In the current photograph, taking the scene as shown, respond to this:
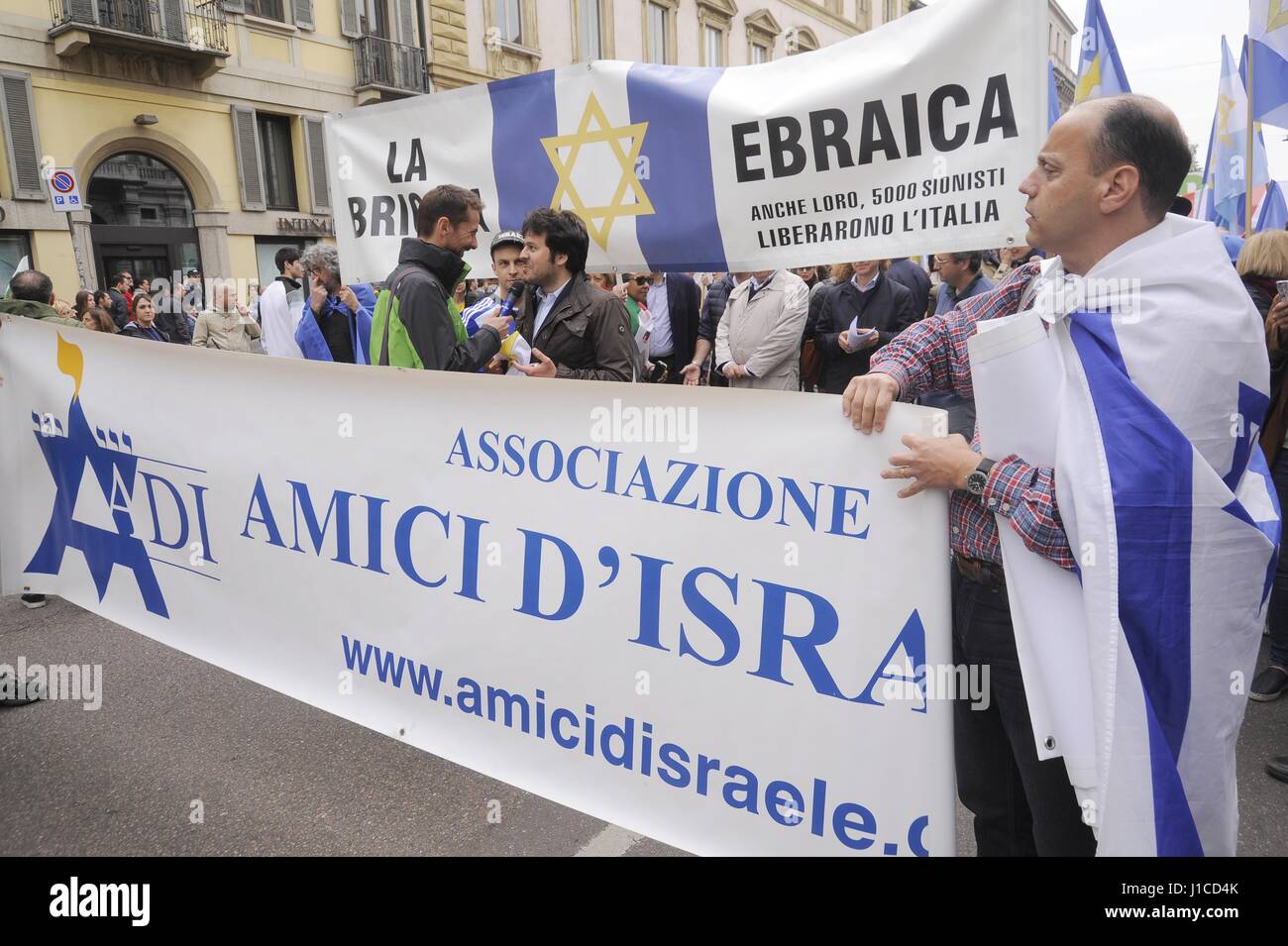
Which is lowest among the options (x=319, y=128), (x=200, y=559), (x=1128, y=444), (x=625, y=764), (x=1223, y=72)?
(x=625, y=764)

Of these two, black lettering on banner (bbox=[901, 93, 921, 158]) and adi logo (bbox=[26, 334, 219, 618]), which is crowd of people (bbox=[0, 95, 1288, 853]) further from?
adi logo (bbox=[26, 334, 219, 618])

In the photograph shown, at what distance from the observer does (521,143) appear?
362 centimetres

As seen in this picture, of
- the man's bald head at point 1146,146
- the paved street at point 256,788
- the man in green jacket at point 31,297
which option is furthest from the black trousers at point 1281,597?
the man in green jacket at point 31,297

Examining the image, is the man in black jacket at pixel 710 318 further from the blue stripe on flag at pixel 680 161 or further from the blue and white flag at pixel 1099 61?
the blue stripe on flag at pixel 680 161

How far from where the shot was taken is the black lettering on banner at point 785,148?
2920 mm

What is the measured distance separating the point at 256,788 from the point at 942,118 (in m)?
3.08

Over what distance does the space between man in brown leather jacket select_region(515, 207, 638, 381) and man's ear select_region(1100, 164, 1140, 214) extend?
7.15ft

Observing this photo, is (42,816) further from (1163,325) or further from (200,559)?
(1163,325)

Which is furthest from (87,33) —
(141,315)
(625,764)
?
(625,764)

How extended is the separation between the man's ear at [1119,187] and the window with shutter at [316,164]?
19588 mm

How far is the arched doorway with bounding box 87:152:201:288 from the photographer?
53.9 feet

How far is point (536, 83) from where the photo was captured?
11.5 ft

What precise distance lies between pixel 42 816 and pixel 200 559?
1.02m

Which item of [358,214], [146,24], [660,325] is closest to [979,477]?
[358,214]
